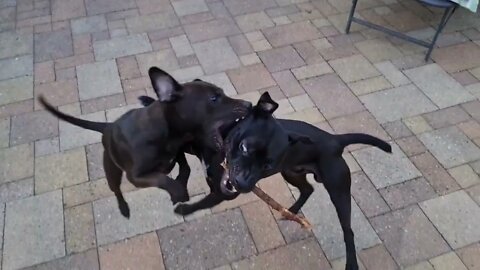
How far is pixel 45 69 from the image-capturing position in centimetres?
400

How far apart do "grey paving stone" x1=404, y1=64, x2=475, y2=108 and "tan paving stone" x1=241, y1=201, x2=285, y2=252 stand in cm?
174

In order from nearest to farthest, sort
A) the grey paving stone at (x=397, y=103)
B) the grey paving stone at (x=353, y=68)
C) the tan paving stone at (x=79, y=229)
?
the tan paving stone at (x=79, y=229) < the grey paving stone at (x=397, y=103) < the grey paving stone at (x=353, y=68)

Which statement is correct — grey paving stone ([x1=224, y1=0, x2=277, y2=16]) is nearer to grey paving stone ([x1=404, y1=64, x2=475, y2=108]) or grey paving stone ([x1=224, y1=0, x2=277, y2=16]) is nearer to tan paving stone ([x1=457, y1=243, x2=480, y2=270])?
grey paving stone ([x1=404, y1=64, x2=475, y2=108])

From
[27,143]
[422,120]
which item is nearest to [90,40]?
[27,143]

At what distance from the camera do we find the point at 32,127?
3424mm

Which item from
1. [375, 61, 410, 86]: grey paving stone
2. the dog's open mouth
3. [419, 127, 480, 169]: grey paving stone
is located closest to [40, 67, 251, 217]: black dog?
the dog's open mouth

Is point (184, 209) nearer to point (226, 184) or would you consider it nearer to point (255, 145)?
point (226, 184)

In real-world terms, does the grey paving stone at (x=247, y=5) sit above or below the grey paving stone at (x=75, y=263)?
above

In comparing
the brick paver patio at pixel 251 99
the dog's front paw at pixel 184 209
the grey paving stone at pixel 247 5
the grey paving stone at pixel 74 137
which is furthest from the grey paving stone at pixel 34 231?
the grey paving stone at pixel 247 5

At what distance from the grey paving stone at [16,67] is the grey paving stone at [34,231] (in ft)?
4.87

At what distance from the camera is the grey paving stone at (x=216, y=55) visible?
3.96 meters

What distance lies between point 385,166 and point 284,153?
4.47 ft

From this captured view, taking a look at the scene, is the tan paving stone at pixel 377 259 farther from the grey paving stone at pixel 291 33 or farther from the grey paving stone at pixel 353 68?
the grey paving stone at pixel 291 33

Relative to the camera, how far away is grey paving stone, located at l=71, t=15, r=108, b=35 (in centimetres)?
444
